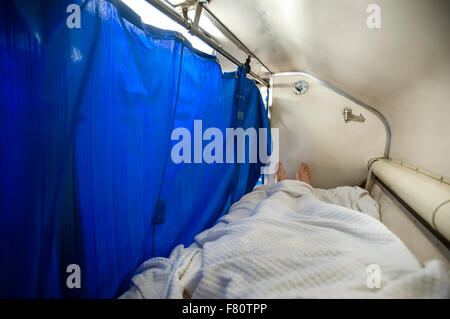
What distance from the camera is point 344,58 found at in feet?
3.50

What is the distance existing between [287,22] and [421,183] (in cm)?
93

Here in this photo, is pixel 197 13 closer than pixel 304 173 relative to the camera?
Yes

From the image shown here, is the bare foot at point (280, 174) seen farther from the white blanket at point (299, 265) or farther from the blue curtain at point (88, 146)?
the blue curtain at point (88, 146)

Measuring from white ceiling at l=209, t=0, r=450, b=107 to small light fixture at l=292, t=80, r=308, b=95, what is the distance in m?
0.33

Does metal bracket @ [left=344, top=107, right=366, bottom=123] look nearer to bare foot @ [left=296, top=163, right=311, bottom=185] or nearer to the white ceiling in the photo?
the white ceiling

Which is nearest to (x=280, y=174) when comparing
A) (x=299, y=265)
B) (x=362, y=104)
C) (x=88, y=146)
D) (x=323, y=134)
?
(x=323, y=134)

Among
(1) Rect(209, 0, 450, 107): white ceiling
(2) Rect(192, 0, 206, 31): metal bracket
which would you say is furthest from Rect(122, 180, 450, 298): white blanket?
(2) Rect(192, 0, 206, 31): metal bracket

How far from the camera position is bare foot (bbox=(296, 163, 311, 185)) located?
172 centimetres

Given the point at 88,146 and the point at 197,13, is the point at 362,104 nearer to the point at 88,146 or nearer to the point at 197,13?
the point at 197,13

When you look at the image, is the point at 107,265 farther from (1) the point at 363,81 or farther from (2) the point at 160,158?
(1) the point at 363,81

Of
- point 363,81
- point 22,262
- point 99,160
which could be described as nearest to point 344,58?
point 363,81

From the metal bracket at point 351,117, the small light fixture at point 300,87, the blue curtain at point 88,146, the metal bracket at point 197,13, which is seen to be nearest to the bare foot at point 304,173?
the metal bracket at point 351,117

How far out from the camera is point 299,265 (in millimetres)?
467

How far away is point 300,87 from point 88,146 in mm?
1764
